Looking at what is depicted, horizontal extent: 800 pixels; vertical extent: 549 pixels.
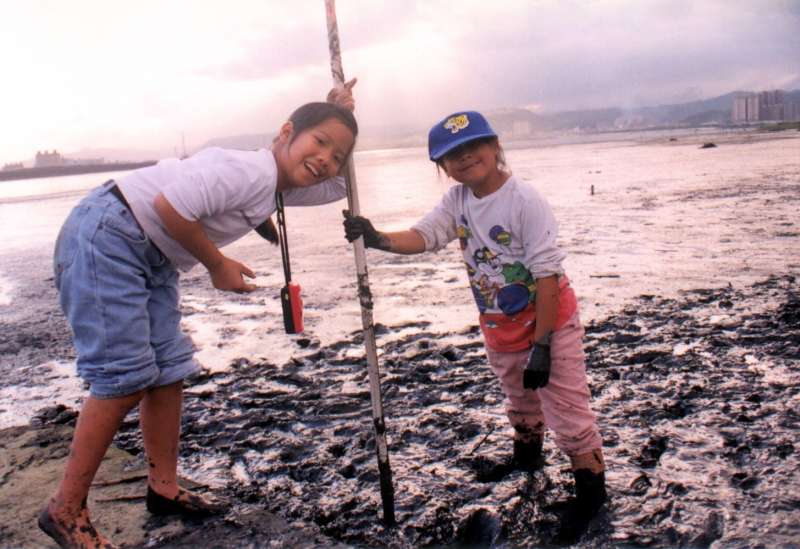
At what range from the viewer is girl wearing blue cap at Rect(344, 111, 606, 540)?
2783 mm

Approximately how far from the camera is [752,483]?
2916 mm

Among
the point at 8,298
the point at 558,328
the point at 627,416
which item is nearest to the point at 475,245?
the point at 558,328

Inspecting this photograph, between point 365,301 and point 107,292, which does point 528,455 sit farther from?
point 107,292

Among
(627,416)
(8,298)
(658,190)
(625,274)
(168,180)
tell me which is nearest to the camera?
(168,180)

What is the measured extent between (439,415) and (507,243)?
4.37 feet

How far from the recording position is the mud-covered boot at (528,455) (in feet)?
10.6

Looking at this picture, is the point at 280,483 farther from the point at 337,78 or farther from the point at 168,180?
the point at 337,78

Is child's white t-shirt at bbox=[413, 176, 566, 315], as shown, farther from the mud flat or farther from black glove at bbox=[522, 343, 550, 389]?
the mud flat

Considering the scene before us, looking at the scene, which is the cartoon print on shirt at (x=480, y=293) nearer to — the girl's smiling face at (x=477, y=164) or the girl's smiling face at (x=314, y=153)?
the girl's smiling face at (x=477, y=164)

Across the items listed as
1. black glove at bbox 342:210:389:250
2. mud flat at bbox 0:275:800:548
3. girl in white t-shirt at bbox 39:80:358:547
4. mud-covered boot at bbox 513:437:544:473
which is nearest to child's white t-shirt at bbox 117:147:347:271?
girl in white t-shirt at bbox 39:80:358:547

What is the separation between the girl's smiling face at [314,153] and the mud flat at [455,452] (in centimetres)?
141

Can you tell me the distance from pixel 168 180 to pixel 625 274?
5.40 metres

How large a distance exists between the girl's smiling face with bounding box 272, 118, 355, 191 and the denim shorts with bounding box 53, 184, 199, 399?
589mm

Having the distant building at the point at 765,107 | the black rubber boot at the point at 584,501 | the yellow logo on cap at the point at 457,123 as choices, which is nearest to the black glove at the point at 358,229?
the yellow logo on cap at the point at 457,123
